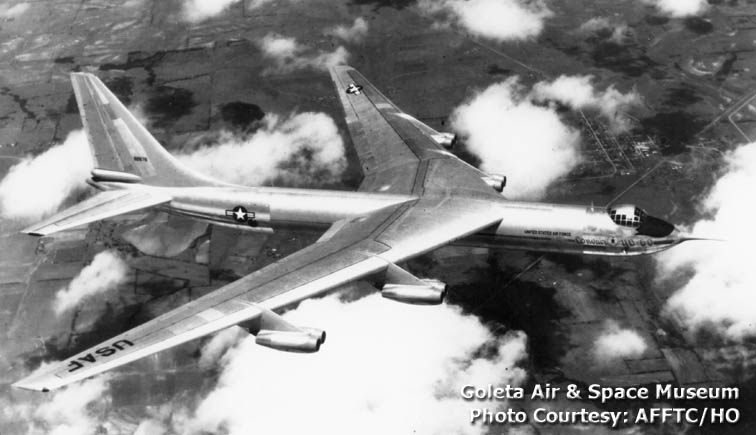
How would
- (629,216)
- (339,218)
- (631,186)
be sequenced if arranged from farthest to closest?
1. (631,186)
2. (339,218)
3. (629,216)

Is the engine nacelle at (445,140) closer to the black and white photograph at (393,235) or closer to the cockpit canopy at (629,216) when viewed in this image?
the black and white photograph at (393,235)

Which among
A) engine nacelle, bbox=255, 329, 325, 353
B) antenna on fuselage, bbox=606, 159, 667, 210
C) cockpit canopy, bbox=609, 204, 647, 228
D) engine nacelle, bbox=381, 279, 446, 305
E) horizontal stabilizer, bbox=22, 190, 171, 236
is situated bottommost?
antenna on fuselage, bbox=606, 159, 667, 210

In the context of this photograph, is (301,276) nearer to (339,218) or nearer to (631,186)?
(339,218)

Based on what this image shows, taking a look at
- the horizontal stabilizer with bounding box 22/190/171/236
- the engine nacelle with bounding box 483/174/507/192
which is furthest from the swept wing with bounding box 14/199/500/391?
the horizontal stabilizer with bounding box 22/190/171/236

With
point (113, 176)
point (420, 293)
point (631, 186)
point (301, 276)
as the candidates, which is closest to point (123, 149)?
point (113, 176)

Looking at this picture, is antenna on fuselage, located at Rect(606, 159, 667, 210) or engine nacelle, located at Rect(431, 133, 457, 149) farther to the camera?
engine nacelle, located at Rect(431, 133, 457, 149)

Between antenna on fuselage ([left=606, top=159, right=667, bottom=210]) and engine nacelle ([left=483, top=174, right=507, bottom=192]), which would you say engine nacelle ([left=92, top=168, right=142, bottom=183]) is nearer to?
engine nacelle ([left=483, top=174, right=507, bottom=192])

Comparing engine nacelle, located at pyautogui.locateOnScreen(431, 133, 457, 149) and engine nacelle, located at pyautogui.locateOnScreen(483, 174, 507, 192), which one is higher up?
engine nacelle, located at pyautogui.locateOnScreen(431, 133, 457, 149)

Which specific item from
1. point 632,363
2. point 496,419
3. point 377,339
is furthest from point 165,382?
point 632,363
